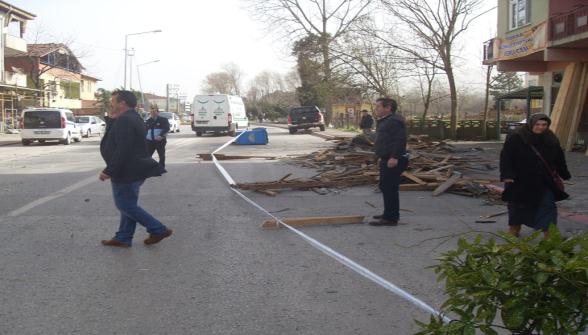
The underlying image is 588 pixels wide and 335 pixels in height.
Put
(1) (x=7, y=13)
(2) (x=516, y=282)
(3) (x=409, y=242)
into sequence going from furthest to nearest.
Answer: (1) (x=7, y=13)
(3) (x=409, y=242)
(2) (x=516, y=282)

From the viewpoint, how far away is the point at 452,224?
783cm

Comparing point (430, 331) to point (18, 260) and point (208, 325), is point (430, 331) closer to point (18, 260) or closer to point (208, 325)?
point (208, 325)

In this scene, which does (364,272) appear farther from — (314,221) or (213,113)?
(213,113)

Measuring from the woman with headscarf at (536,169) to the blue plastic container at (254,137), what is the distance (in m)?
20.2

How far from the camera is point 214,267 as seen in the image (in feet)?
18.5

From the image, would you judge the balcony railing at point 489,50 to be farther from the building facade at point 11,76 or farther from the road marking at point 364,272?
the building facade at point 11,76

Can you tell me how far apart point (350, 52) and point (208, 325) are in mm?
30842

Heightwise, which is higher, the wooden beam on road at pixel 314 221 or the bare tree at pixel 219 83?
the bare tree at pixel 219 83

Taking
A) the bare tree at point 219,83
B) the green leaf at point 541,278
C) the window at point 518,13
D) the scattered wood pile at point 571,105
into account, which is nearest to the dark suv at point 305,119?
the window at point 518,13

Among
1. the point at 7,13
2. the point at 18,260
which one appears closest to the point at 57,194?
the point at 18,260

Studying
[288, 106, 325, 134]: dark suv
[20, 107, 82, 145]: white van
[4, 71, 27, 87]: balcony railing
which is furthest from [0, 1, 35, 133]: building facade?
[288, 106, 325, 134]: dark suv

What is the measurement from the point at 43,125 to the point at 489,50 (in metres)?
21.4

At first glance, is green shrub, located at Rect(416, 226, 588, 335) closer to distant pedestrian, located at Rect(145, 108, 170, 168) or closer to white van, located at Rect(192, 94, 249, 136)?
distant pedestrian, located at Rect(145, 108, 170, 168)

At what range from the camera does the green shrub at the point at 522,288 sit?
7.43 ft
